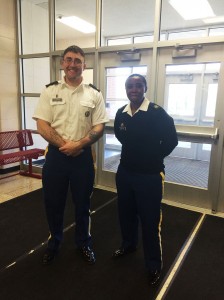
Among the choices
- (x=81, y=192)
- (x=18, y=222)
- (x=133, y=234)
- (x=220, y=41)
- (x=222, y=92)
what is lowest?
(x=18, y=222)

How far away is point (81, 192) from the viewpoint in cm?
193

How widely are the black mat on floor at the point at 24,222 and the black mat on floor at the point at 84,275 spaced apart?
17 cm

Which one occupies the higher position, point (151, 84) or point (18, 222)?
point (151, 84)

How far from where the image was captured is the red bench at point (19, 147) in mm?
3875

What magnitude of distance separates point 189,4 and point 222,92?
211 cm

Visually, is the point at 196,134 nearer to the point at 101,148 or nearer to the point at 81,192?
the point at 101,148

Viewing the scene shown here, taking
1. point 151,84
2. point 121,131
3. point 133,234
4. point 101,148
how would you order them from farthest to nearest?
1. point 101,148
2. point 151,84
3. point 133,234
4. point 121,131

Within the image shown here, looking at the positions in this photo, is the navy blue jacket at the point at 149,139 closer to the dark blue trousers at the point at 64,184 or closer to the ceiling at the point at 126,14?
the dark blue trousers at the point at 64,184

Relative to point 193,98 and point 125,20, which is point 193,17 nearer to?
point 125,20


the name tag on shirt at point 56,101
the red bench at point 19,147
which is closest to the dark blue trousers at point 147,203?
the name tag on shirt at point 56,101

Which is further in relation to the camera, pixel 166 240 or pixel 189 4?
pixel 189 4

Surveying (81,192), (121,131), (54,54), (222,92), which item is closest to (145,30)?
(54,54)

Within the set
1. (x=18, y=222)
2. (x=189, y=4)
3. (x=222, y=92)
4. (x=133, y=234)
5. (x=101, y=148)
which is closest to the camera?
(x=133, y=234)

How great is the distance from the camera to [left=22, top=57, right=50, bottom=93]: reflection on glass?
14.5ft
